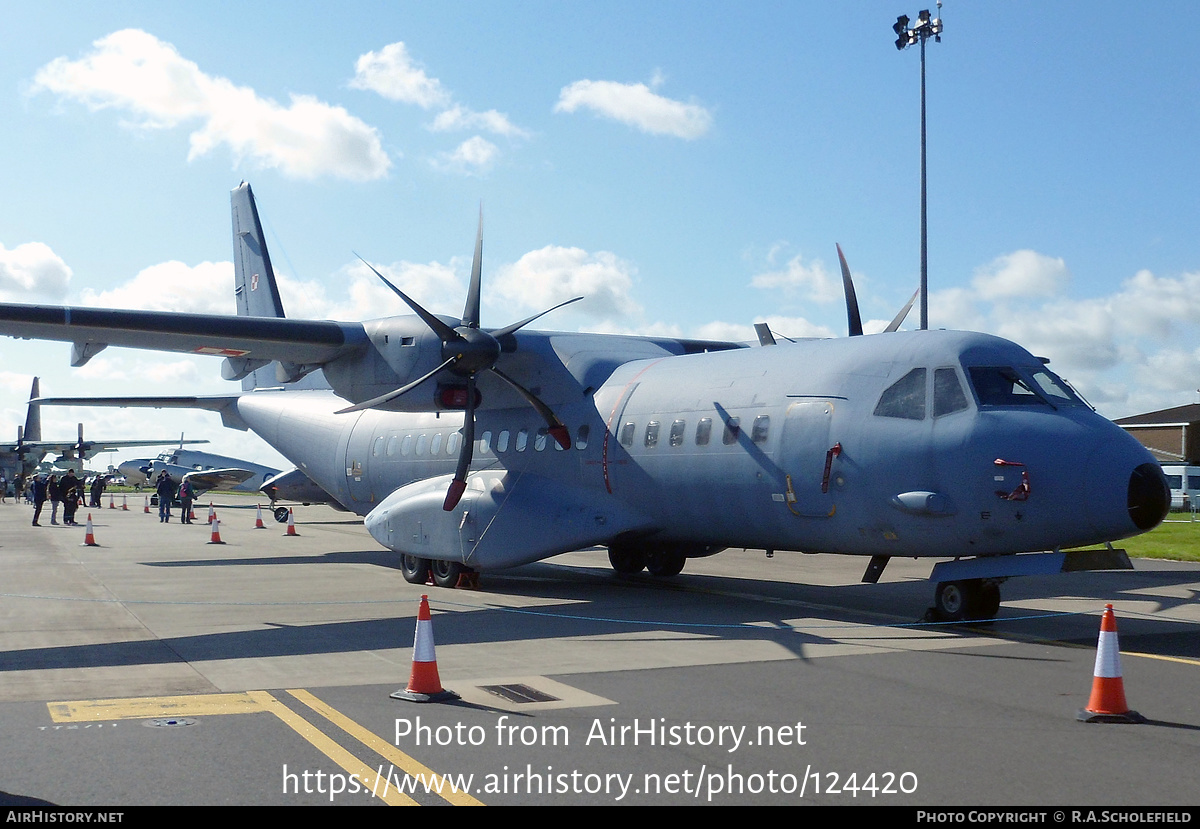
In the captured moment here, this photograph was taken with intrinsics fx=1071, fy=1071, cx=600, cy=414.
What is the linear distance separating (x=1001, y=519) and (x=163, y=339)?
442 inches

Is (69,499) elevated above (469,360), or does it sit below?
below

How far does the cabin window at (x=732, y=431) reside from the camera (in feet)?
42.8

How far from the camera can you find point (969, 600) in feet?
37.7

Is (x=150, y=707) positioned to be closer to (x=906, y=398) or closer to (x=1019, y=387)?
(x=906, y=398)

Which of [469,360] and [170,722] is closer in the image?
[170,722]

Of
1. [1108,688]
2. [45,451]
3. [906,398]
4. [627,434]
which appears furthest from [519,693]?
[45,451]

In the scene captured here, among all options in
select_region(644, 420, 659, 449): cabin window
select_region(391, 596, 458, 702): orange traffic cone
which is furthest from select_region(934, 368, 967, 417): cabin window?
select_region(391, 596, 458, 702): orange traffic cone

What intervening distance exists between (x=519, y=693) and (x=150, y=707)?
8.50 ft

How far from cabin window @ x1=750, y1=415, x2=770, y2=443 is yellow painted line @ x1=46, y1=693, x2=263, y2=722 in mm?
6819

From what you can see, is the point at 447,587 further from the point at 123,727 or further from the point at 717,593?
the point at 123,727

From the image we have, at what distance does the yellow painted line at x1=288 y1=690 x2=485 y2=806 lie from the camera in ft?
17.7

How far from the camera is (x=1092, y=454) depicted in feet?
33.7

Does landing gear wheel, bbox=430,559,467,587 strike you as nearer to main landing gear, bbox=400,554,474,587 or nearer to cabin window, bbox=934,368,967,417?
main landing gear, bbox=400,554,474,587
